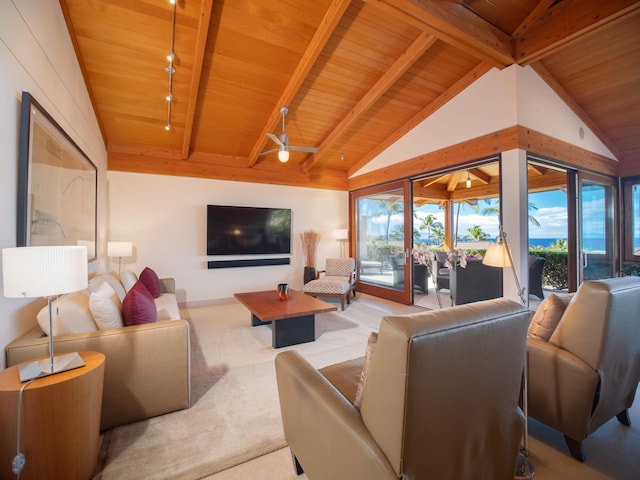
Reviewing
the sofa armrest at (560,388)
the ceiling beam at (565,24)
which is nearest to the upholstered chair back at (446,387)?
the sofa armrest at (560,388)

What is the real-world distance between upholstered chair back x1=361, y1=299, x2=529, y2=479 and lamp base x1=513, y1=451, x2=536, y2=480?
0.53 metres

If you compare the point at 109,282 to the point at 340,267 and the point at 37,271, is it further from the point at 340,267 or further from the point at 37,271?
the point at 340,267

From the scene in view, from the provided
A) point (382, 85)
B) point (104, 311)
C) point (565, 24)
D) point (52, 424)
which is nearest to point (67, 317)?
point (104, 311)

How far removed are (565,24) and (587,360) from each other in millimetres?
3681

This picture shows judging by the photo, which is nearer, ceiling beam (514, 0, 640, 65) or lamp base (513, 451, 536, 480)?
lamp base (513, 451, 536, 480)

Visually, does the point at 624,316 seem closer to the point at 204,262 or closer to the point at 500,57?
the point at 500,57

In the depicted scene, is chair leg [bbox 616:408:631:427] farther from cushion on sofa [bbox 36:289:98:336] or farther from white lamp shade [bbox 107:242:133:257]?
white lamp shade [bbox 107:242:133:257]

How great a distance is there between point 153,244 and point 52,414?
13.9 ft

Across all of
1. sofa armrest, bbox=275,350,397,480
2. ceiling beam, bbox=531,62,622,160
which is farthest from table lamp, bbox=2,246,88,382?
ceiling beam, bbox=531,62,622,160

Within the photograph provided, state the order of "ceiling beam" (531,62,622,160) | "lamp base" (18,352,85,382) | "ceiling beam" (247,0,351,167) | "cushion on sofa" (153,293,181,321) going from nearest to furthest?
1. "lamp base" (18,352,85,382)
2. "ceiling beam" (247,0,351,167)
3. "cushion on sofa" (153,293,181,321)
4. "ceiling beam" (531,62,622,160)

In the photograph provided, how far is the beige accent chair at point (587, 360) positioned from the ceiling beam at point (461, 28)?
289 cm

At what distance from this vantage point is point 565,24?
319 centimetres

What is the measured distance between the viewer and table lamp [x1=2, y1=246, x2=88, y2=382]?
125 centimetres

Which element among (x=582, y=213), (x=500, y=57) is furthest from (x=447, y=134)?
(x=582, y=213)
